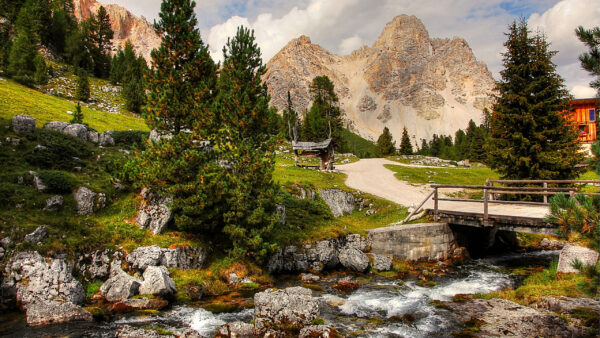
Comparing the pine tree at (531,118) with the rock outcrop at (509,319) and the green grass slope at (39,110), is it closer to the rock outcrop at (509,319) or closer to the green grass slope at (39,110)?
the rock outcrop at (509,319)

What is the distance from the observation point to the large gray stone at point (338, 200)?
30.1 metres

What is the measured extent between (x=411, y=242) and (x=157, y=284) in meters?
14.9

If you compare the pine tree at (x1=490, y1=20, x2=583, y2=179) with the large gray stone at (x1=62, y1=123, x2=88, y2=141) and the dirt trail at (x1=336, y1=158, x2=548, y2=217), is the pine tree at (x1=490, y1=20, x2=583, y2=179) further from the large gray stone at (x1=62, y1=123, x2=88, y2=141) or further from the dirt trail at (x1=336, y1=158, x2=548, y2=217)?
the large gray stone at (x1=62, y1=123, x2=88, y2=141)

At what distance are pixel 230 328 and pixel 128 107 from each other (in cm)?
6269

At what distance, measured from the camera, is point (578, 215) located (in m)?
6.51

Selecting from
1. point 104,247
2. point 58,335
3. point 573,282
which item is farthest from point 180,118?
point 573,282

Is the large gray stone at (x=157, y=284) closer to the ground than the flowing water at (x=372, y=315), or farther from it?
farther from it

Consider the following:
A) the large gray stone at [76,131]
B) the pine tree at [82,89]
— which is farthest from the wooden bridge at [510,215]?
the pine tree at [82,89]

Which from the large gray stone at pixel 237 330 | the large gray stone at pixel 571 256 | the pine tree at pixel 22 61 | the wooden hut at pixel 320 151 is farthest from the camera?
the pine tree at pixel 22 61

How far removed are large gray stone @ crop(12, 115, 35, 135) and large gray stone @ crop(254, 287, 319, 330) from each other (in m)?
20.9

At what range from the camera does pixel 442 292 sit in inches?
592

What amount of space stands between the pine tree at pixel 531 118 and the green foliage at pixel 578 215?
66.0ft

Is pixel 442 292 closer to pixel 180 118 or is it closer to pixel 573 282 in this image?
pixel 573 282

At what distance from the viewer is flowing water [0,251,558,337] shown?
419 inches
